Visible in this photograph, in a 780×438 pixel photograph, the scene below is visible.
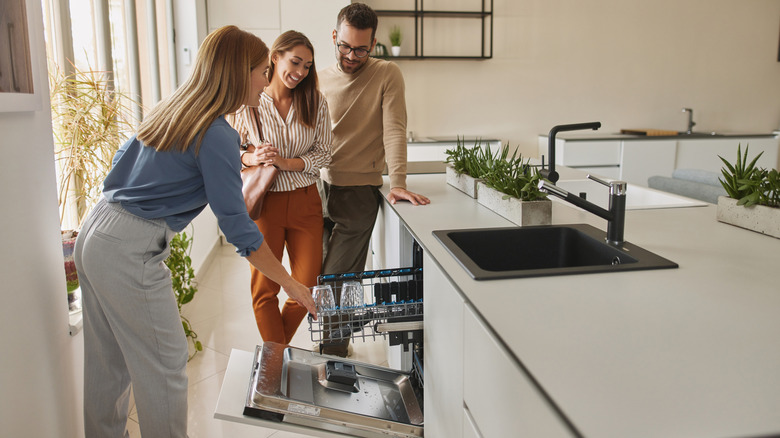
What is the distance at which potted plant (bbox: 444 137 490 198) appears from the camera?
225 cm

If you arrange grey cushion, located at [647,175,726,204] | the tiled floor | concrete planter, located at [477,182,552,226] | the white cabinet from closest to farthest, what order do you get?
the white cabinet, concrete planter, located at [477,182,552,226], the tiled floor, grey cushion, located at [647,175,726,204]

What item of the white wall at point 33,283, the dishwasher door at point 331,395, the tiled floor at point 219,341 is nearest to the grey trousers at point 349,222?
the tiled floor at point 219,341

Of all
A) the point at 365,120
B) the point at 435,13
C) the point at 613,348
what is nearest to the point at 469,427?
the point at 613,348

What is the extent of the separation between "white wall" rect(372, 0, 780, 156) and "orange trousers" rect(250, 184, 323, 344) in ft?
10.5

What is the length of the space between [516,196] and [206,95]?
0.94 meters

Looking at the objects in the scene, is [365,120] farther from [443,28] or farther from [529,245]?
[443,28]

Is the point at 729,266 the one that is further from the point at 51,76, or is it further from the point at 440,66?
the point at 440,66

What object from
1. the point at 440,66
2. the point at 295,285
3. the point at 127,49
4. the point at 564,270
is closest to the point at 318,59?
the point at 440,66

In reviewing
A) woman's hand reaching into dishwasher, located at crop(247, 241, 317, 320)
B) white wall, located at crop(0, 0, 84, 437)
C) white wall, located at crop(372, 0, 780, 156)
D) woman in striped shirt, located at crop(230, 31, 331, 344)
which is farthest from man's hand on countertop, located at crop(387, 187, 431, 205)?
white wall, located at crop(372, 0, 780, 156)

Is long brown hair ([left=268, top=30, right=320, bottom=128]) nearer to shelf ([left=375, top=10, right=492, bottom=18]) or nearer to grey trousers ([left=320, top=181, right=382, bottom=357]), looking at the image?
grey trousers ([left=320, top=181, right=382, bottom=357])

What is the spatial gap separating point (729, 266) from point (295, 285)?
1080mm

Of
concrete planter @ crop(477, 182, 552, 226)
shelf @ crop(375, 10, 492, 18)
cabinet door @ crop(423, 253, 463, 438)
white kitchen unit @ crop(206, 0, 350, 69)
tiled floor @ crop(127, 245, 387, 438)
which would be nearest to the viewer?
cabinet door @ crop(423, 253, 463, 438)

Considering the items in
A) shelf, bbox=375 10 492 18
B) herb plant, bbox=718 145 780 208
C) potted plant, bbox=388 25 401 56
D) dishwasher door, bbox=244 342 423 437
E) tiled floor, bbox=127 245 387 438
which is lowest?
tiled floor, bbox=127 245 387 438

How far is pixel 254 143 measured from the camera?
7.42ft
